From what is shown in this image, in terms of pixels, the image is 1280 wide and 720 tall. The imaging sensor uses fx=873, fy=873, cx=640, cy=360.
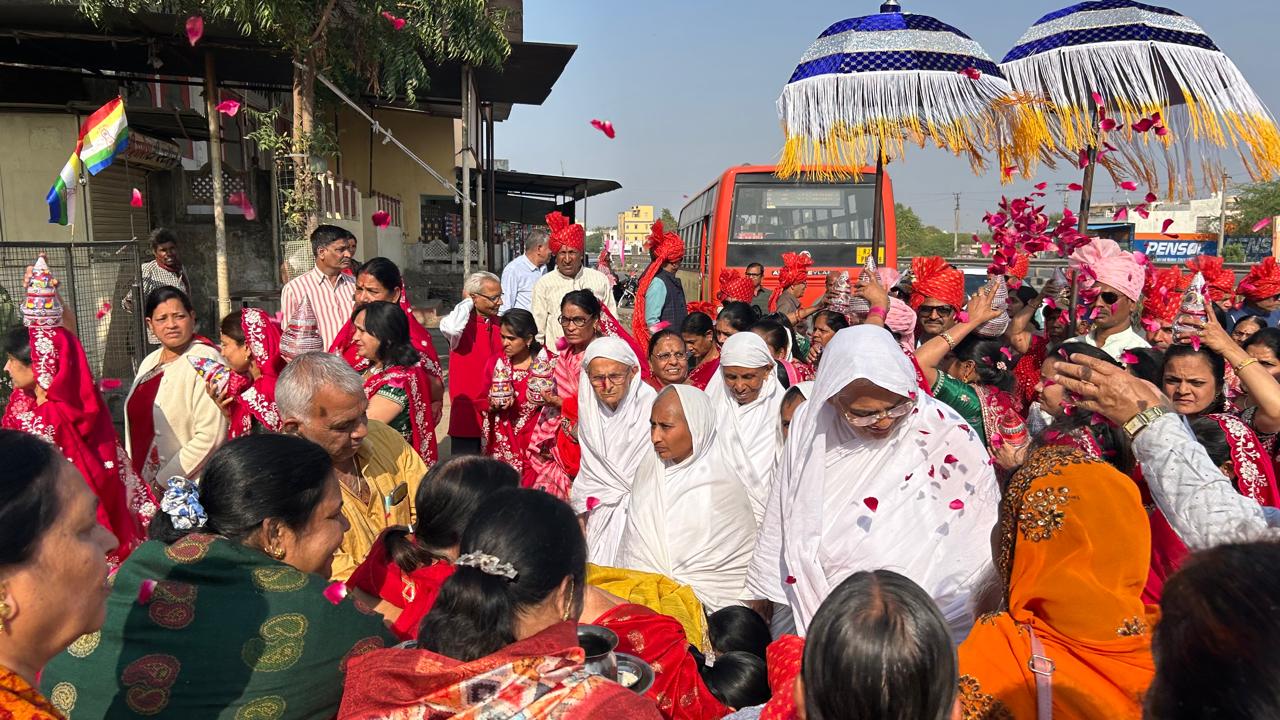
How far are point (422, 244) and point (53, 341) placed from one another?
1757 centimetres

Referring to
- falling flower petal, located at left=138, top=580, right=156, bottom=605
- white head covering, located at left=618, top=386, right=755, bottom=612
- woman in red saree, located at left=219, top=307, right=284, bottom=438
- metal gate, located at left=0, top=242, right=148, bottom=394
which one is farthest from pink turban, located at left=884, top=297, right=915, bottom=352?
metal gate, located at left=0, top=242, right=148, bottom=394

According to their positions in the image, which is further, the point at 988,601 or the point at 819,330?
the point at 819,330

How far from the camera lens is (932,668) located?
4.67 ft

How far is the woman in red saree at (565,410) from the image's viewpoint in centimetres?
495

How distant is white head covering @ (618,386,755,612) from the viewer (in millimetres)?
3695

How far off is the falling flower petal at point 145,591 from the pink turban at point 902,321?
4050mm

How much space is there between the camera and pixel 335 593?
6.62 ft

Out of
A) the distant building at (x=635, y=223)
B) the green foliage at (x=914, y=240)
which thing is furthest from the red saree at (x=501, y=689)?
the distant building at (x=635, y=223)

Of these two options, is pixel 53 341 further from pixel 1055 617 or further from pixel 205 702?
pixel 1055 617

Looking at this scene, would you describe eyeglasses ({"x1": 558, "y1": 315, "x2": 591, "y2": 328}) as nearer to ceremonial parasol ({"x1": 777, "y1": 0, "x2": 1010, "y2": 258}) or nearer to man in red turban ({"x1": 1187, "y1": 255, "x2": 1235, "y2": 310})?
ceremonial parasol ({"x1": 777, "y1": 0, "x2": 1010, "y2": 258})

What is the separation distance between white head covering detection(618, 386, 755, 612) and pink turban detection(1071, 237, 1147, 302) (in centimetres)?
219

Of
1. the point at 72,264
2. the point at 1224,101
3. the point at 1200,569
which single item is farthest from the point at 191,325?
the point at 1224,101

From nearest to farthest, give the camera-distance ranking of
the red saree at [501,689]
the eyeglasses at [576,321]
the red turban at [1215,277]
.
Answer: the red saree at [501,689] → the eyeglasses at [576,321] → the red turban at [1215,277]

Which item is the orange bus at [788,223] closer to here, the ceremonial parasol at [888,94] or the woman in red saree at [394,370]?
the ceremonial parasol at [888,94]
